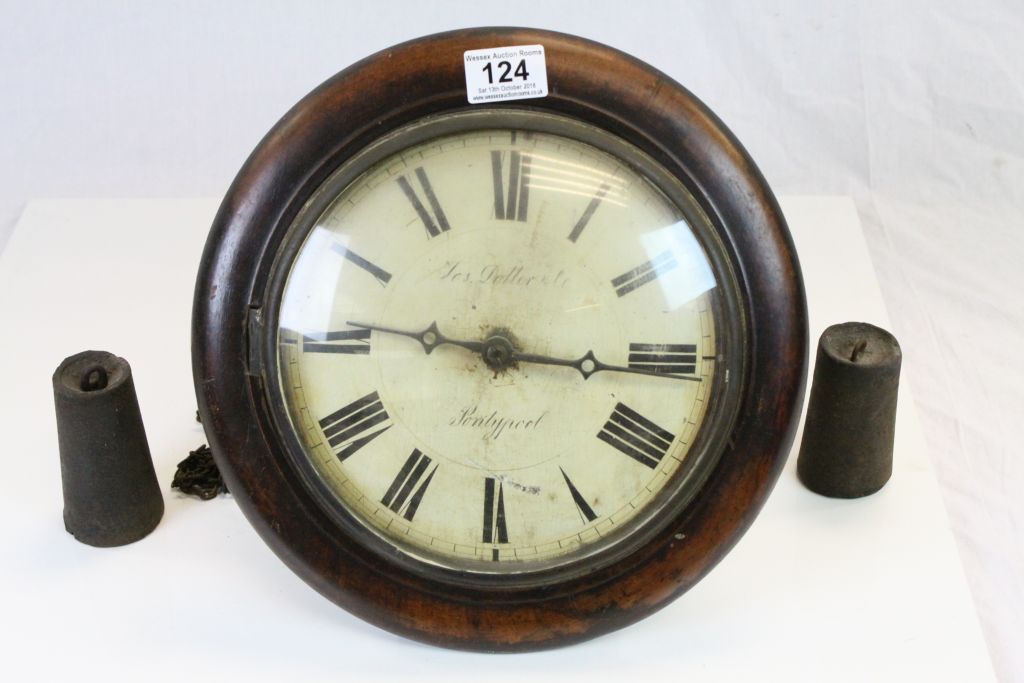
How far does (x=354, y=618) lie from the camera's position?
7.52 feet

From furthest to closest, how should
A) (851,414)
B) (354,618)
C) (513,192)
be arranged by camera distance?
(851,414)
(354,618)
(513,192)

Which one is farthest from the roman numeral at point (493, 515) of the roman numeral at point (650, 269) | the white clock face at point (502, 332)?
the roman numeral at point (650, 269)

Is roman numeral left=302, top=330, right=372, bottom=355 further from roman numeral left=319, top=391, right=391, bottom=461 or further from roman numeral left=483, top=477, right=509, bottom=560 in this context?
roman numeral left=483, top=477, right=509, bottom=560

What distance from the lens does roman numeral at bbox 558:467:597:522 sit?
217 cm

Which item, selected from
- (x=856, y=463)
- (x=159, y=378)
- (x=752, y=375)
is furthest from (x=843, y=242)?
(x=159, y=378)

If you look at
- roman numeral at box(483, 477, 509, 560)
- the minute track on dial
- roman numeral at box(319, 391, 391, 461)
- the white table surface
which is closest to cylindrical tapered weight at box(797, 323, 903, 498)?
the white table surface

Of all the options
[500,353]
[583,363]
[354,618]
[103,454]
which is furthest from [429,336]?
[103,454]

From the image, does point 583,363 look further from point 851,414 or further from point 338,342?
point 851,414

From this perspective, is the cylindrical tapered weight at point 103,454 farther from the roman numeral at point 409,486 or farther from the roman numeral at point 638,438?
the roman numeral at point 638,438

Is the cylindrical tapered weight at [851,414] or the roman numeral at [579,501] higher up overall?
the cylindrical tapered weight at [851,414]

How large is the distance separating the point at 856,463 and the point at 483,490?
641 millimetres

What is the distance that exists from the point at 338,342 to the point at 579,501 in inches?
15.1

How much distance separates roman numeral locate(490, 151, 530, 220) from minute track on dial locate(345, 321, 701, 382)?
0.52 ft

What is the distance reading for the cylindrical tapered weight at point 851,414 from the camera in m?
2.42
